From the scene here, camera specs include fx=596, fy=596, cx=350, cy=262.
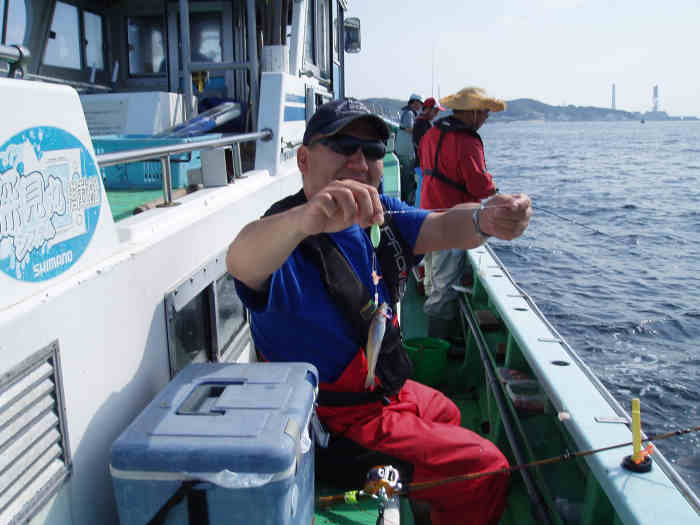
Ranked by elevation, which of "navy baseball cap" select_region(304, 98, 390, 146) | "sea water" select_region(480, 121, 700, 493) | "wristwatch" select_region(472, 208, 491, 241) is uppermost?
"navy baseball cap" select_region(304, 98, 390, 146)

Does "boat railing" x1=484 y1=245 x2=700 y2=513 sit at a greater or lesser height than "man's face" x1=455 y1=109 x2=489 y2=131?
lesser

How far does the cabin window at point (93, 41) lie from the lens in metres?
6.78

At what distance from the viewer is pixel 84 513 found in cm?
183

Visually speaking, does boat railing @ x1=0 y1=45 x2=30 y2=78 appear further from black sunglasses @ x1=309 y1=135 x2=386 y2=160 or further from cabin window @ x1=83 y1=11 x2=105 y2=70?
cabin window @ x1=83 y1=11 x2=105 y2=70

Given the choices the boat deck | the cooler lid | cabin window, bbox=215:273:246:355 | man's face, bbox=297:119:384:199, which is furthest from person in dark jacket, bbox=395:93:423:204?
the cooler lid

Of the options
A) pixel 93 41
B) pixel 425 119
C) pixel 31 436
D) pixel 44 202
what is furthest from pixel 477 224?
pixel 425 119

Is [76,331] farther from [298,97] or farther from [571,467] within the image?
[298,97]

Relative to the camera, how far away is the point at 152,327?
7.35 feet

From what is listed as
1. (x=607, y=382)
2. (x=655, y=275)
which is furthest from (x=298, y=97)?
(x=655, y=275)

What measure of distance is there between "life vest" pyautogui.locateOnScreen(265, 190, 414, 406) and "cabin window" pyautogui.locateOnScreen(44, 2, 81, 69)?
5.19 meters

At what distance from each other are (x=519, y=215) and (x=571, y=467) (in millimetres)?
1580

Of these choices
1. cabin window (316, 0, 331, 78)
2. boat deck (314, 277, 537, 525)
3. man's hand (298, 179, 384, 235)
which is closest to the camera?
man's hand (298, 179, 384, 235)

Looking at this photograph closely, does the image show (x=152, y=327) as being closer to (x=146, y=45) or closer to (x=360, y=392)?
(x=360, y=392)

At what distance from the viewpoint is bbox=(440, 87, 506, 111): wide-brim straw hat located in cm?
486
